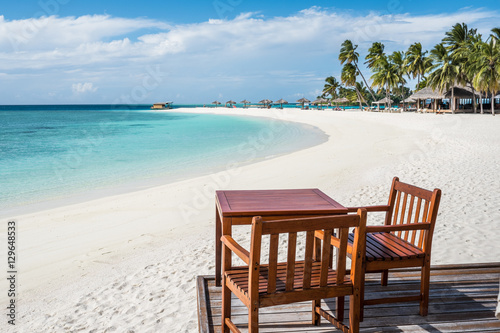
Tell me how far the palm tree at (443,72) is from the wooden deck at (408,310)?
34.5 metres

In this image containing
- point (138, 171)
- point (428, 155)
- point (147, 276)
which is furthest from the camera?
point (138, 171)

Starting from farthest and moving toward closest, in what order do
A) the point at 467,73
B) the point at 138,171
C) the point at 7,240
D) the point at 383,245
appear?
the point at 467,73 < the point at 138,171 < the point at 7,240 < the point at 383,245

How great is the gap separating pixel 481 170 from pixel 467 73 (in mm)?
27591

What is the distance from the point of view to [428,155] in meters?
11.4

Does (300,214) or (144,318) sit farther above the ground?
(300,214)

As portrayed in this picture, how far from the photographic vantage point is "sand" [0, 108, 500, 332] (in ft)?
10.8

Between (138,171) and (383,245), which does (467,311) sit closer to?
(383,245)

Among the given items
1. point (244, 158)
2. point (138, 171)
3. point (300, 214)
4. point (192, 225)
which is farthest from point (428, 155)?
point (300, 214)

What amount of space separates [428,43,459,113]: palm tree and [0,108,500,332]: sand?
26.5m

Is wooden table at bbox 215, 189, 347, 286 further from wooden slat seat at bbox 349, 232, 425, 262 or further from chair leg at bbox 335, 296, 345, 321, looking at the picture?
chair leg at bbox 335, 296, 345, 321

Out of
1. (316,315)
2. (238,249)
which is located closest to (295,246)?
(238,249)

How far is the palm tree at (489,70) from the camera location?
1132 inches

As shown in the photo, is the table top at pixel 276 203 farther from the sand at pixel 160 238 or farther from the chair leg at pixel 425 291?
the sand at pixel 160 238

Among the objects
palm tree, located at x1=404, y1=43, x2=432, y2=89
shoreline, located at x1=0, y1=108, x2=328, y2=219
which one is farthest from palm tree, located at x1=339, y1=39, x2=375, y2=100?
shoreline, located at x1=0, y1=108, x2=328, y2=219
